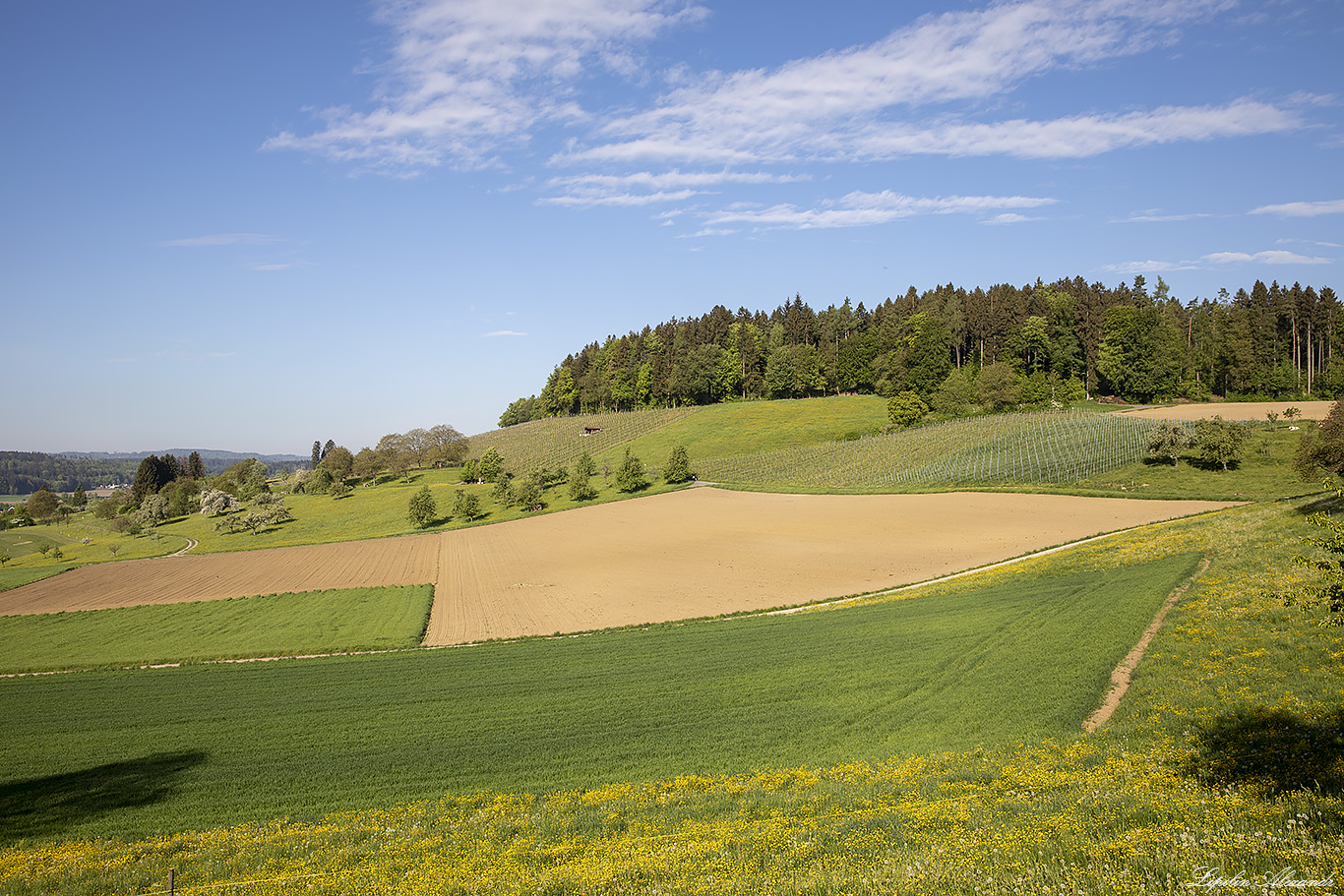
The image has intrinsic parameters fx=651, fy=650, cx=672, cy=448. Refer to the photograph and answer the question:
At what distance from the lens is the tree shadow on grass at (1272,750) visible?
10.1 meters

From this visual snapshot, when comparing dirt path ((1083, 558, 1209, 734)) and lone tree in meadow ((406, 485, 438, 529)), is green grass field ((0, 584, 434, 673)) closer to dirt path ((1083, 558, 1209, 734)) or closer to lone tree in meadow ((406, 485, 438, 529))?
dirt path ((1083, 558, 1209, 734))

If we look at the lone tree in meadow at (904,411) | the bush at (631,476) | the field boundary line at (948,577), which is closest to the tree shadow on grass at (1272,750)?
the field boundary line at (948,577)

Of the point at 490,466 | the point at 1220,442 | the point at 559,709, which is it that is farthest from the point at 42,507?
the point at 1220,442

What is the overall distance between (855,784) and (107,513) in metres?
148

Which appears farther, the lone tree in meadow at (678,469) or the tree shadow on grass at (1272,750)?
the lone tree in meadow at (678,469)

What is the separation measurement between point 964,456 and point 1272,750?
6309 centimetres

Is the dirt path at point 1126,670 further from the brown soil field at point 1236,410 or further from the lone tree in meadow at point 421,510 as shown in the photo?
the lone tree in meadow at point 421,510

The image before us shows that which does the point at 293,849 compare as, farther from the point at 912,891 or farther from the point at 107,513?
the point at 107,513

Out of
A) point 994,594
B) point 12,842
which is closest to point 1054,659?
point 994,594

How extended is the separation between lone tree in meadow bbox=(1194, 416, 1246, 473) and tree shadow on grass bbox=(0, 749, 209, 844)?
70.1 m

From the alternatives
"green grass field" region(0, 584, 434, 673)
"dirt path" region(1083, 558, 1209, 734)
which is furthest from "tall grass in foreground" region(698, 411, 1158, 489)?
"green grass field" region(0, 584, 434, 673)

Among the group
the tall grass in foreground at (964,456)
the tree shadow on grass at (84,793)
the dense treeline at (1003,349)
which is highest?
the dense treeline at (1003,349)

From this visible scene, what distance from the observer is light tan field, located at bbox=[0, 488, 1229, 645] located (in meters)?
35.8

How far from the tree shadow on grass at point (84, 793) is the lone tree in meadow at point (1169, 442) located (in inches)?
2771
